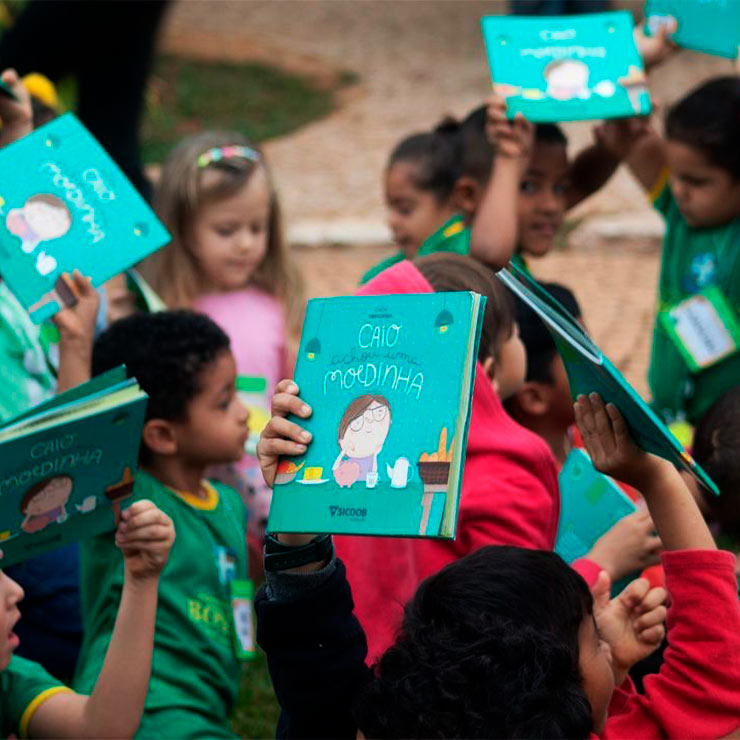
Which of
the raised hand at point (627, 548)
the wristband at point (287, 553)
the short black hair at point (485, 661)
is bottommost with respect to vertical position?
the raised hand at point (627, 548)

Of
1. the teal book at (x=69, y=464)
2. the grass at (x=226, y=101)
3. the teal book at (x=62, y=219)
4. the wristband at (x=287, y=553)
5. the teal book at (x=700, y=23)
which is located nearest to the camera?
the wristband at (x=287, y=553)

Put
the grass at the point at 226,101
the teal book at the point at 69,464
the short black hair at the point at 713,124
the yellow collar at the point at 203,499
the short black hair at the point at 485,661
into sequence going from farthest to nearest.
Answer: the grass at the point at 226,101
the short black hair at the point at 713,124
the yellow collar at the point at 203,499
the teal book at the point at 69,464
the short black hair at the point at 485,661

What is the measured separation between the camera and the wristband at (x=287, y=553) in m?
1.94

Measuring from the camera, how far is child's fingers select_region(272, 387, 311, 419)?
1914 mm

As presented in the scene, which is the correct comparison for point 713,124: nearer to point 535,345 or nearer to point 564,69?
point 564,69

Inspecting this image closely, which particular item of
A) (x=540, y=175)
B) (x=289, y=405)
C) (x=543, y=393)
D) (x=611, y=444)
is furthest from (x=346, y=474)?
(x=540, y=175)

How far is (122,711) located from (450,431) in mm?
946

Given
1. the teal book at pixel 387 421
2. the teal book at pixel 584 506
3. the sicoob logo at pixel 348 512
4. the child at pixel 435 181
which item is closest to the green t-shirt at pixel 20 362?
the child at pixel 435 181

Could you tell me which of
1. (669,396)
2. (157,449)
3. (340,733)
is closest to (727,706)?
(340,733)

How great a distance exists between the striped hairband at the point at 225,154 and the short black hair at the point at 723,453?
1979 mm

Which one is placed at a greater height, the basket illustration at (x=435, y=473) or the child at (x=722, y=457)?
the basket illustration at (x=435, y=473)

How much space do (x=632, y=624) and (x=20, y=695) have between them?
1.15 m

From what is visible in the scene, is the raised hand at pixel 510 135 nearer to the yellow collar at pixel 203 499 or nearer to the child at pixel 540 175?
the child at pixel 540 175

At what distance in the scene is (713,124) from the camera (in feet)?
12.7
